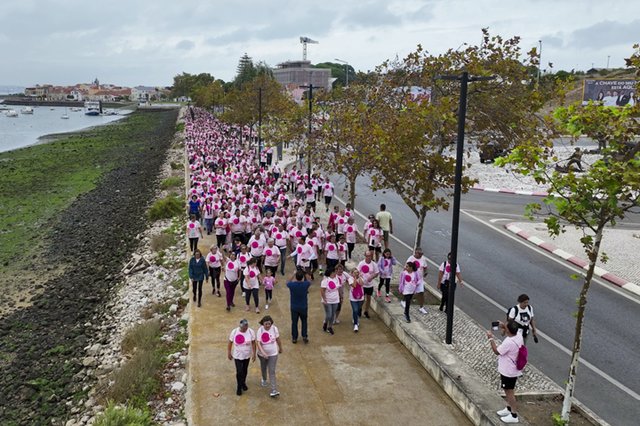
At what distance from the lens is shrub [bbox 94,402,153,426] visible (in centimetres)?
815

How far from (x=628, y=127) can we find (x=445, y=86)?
7.29 meters

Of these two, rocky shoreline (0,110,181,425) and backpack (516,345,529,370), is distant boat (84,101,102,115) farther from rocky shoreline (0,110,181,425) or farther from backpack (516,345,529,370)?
backpack (516,345,529,370)

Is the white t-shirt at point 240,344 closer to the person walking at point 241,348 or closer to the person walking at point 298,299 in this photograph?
the person walking at point 241,348

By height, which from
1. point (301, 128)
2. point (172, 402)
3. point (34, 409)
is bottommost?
point (34, 409)

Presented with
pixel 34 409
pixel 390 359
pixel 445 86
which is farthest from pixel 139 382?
pixel 445 86

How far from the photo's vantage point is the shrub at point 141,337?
38.8 ft

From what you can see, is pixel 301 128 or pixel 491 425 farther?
pixel 301 128

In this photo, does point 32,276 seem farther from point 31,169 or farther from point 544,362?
point 31,169

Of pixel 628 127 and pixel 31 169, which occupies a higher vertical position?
pixel 628 127

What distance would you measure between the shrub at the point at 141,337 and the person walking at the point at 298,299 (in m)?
3.26

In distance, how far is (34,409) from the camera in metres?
11.1

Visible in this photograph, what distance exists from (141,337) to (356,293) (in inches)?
197

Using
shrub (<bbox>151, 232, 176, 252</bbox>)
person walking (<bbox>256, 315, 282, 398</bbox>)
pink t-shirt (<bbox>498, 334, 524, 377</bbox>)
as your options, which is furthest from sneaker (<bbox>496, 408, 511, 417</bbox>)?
shrub (<bbox>151, 232, 176, 252</bbox>)

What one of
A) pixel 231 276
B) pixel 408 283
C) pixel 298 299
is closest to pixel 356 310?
pixel 408 283
